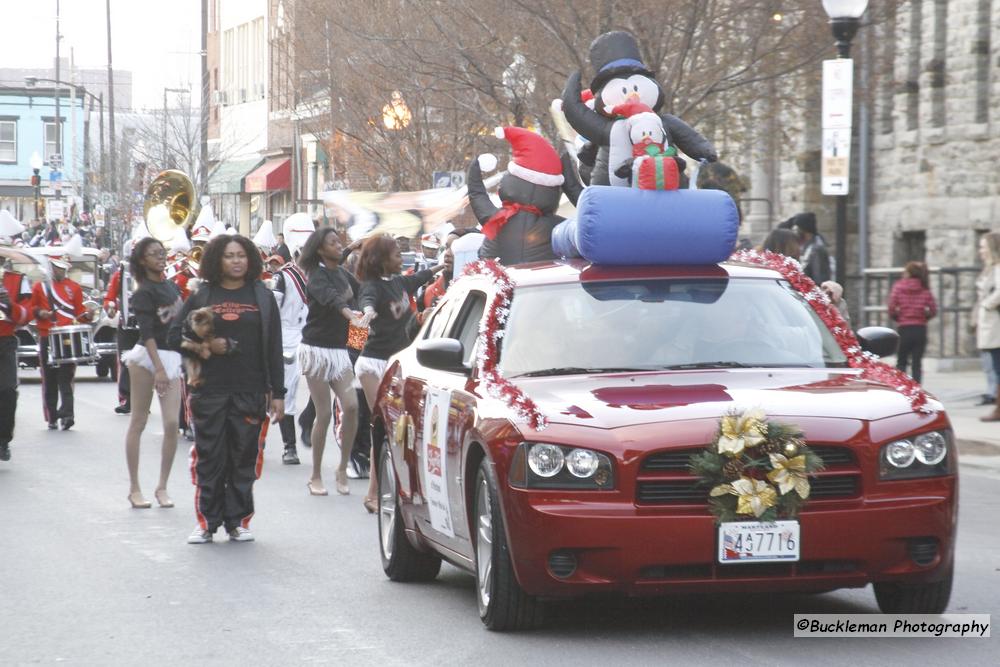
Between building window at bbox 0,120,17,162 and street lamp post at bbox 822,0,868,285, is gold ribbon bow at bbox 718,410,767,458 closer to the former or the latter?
street lamp post at bbox 822,0,868,285

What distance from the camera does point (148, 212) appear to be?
28.7m

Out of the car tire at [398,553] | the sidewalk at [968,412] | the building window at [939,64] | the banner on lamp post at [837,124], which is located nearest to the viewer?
the car tire at [398,553]

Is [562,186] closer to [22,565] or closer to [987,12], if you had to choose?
[22,565]

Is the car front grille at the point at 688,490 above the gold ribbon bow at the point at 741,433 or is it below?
below

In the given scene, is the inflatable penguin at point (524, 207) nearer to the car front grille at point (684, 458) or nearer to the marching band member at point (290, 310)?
the marching band member at point (290, 310)

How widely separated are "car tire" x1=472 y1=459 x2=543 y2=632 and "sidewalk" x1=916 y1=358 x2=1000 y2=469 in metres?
8.60

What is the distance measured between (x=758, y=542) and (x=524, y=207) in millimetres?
6366

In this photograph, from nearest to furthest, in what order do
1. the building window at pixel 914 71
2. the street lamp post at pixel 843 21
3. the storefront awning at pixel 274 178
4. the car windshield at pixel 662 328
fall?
the car windshield at pixel 662 328 → the street lamp post at pixel 843 21 → the building window at pixel 914 71 → the storefront awning at pixel 274 178

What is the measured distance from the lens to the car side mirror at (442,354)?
8430 millimetres

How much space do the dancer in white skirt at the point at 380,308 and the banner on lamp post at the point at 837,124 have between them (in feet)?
16.2

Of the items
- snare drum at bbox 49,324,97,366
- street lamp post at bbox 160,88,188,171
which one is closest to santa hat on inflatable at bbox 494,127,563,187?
snare drum at bbox 49,324,97,366

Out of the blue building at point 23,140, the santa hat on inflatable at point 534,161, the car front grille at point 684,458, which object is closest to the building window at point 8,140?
the blue building at point 23,140

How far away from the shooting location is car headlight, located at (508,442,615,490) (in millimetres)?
7375

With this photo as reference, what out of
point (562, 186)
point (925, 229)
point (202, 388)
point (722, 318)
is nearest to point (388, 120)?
point (925, 229)
